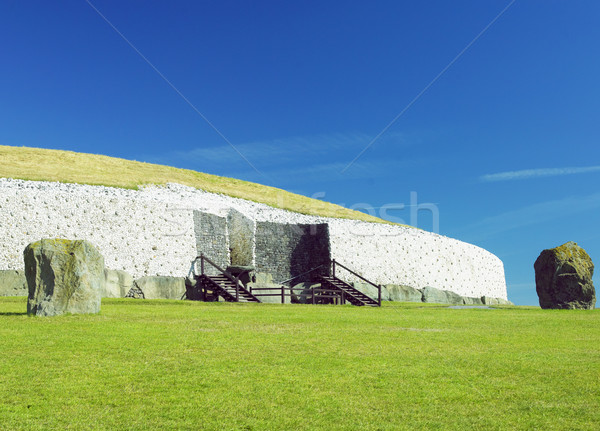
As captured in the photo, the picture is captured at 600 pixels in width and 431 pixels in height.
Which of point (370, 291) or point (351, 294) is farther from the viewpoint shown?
point (370, 291)

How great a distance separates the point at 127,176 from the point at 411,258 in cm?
2189

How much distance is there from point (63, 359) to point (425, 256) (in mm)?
34525

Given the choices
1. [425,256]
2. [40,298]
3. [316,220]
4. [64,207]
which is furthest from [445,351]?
[425,256]

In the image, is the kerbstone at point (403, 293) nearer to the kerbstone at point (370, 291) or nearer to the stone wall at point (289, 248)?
the kerbstone at point (370, 291)

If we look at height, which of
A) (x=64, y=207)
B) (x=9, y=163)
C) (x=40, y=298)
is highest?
(x=9, y=163)

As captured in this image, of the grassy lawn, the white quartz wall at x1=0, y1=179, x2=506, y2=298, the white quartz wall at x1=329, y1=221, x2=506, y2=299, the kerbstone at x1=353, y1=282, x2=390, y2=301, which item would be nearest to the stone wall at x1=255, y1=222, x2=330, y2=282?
Answer: the white quartz wall at x1=0, y1=179, x2=506, y2=298

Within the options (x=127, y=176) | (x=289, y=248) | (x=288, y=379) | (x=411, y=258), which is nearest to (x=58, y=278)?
(x=288, y=379)

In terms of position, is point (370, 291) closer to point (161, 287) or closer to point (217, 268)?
point (217, 268)

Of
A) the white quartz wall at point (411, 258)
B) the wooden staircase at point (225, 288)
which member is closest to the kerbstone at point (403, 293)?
the white quartz wall at point (411, 258)

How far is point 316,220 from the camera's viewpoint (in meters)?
37.4

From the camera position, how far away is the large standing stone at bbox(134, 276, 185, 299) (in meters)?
26.5

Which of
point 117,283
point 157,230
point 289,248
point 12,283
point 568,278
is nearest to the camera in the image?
point 568,278

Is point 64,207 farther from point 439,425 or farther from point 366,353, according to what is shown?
point 439,425

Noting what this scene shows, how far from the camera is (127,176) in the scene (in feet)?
117
